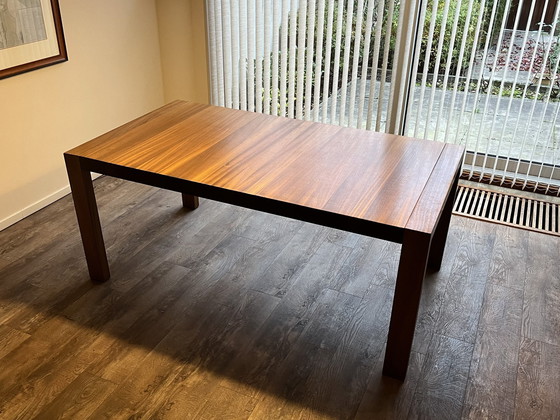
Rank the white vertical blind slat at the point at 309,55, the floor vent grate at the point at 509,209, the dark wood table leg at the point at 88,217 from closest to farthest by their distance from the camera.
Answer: the dark wood table leg at the point at 88,217, the floor vent grate at the point at 509,209, the white vertical blind slat at the point at 309,55

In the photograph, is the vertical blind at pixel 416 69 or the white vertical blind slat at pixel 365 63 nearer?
the vertical blind at pixel 416 69

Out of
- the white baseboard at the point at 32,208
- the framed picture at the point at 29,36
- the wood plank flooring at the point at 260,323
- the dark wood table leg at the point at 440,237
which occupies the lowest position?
the wood plank flooring at the point at 260,323

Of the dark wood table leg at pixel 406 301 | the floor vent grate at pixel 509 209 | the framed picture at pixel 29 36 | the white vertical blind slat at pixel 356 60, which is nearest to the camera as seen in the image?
the dark wood table leg at pixel 406 301

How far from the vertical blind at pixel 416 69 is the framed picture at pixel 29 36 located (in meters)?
0.96

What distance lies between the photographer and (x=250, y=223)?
2830 millimetres

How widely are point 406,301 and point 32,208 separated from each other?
82.5 inches

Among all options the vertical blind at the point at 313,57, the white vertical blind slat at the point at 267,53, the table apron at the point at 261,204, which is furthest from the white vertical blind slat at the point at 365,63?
the table apron at the point at 261,204

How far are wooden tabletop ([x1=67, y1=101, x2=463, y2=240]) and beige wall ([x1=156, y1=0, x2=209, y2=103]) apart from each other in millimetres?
1132

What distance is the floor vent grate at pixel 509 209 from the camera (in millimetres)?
2850

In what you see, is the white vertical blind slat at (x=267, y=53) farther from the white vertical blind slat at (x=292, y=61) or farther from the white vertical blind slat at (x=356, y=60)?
the white vertical blind slat at (x=356, y=60)

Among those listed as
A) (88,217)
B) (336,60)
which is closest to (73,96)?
(88,217)

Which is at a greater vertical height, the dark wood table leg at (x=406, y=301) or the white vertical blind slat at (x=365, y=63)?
the white vertical blind slat at (x=365, y=63)

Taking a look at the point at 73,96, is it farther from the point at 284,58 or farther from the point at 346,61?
the point at 346,61

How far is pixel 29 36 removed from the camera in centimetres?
265
